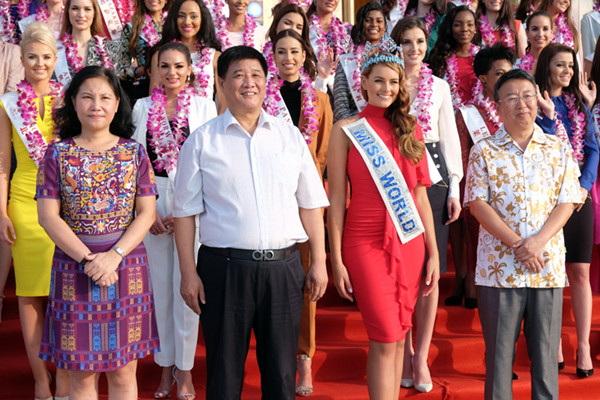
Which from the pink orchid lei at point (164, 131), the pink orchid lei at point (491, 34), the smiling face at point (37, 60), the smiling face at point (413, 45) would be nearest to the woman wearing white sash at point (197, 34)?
the pink orchid lei at point (164, 131)

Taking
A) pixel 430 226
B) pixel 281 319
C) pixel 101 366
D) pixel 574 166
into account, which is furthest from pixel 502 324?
pixel 101 366

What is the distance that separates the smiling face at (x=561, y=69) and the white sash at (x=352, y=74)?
3.57 ft

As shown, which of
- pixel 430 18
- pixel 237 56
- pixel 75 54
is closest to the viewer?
pixel 237 56

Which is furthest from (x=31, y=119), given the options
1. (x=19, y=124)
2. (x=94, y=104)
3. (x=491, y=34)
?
(x=491, y=34)

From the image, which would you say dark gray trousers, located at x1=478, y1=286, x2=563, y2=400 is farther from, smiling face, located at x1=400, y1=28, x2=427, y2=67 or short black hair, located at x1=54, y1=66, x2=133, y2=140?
short black hair, located at x1=54, y1=66, x2=133, y2=140

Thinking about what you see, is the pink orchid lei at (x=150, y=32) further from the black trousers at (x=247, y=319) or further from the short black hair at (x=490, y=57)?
the black trousers at (x=247, y=319)

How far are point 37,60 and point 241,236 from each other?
5.69 ft

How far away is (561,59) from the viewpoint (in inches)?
165

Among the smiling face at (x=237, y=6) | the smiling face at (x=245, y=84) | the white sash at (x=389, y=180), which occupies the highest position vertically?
the smiling face at (x=237, y=6)

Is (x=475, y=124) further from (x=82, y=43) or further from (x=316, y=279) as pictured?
(x=82, y=43)

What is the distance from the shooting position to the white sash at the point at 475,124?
14.1ft

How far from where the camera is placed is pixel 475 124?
14.2 ft

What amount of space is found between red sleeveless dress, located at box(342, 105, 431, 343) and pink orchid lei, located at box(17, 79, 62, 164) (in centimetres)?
153

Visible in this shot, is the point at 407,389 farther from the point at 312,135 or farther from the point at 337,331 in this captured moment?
the point at 312,135
